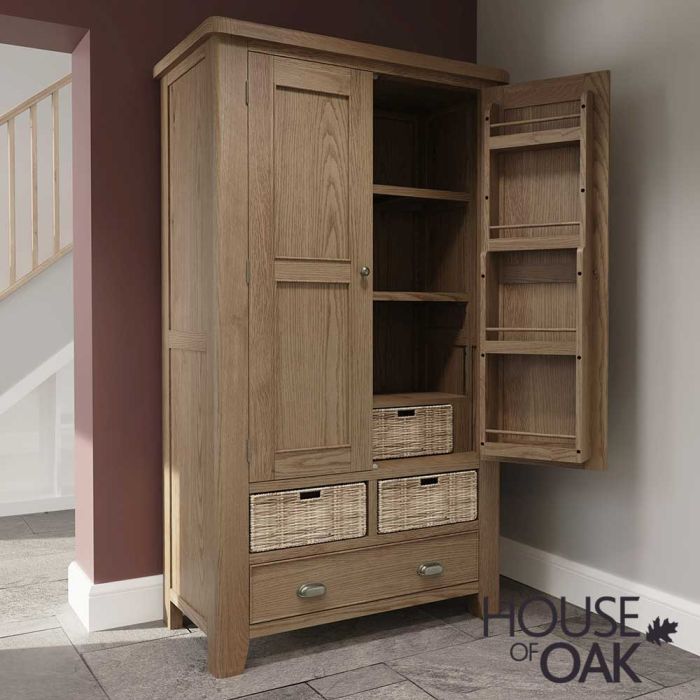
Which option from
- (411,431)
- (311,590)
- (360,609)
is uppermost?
(411,431)

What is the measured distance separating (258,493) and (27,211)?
3793 millimetres

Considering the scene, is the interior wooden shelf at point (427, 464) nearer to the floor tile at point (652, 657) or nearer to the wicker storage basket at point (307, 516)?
the wicker storage basket at point (307, 516)

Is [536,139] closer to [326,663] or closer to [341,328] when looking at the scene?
[341,328]

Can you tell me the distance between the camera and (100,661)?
8.89ft

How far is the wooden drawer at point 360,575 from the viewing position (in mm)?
2668

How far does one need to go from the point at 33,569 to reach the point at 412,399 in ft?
6.53

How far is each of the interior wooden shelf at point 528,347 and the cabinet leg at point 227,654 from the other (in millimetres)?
1307

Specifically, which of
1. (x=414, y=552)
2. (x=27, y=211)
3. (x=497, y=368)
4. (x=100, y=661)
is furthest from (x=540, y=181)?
(x=27, y=211)

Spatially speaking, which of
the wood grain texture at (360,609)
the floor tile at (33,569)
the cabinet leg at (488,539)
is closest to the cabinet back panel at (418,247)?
the cabinet leg at (488,539)

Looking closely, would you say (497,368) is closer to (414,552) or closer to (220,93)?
(414,552)

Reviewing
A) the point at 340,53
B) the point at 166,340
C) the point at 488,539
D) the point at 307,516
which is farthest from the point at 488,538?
the point at 340,53

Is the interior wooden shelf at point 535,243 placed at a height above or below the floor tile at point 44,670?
above

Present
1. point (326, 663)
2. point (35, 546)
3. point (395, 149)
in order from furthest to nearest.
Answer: point (35, 546)
point (395, 149)
point (326, 663)

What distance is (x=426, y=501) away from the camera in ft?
9.70
